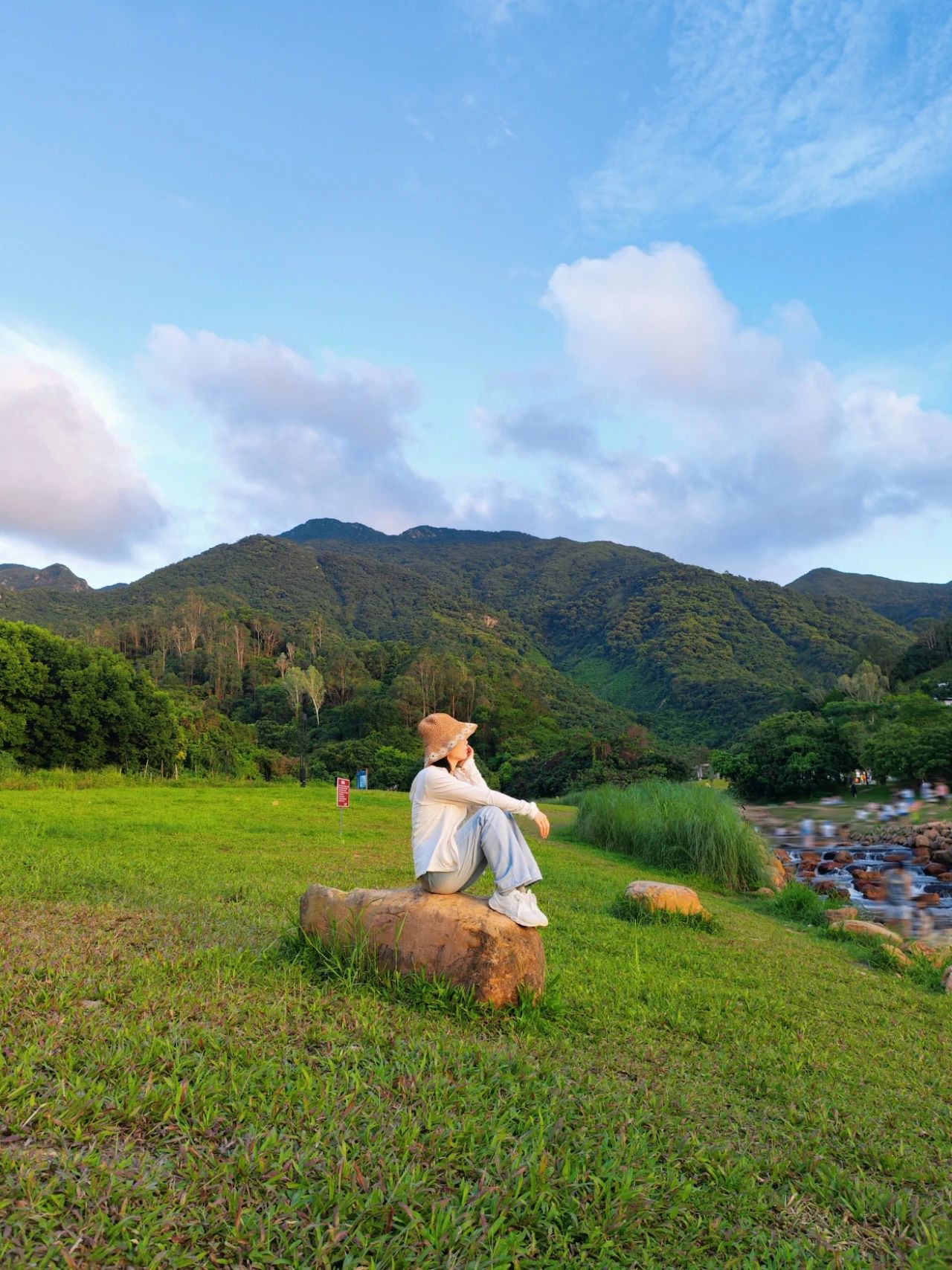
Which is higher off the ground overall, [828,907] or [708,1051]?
[708,1051]

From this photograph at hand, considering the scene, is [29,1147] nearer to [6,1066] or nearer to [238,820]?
[6,1066]

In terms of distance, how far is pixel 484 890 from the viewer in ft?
33.6

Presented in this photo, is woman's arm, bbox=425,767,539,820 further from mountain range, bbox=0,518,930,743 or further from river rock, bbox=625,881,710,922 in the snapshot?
mountain range, bbox=0,518,930,743

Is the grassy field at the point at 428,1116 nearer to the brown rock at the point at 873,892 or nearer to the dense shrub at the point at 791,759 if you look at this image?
the brown rock at the point at 873,892

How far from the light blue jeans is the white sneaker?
0.06m

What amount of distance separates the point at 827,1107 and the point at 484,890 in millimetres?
6835

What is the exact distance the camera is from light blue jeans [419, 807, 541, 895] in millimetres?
4441

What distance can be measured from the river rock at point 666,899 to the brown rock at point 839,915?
3.03 m

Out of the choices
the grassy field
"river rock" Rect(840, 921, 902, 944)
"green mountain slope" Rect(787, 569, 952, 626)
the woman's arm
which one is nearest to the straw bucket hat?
the woman's arm

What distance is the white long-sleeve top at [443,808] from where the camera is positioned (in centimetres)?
460

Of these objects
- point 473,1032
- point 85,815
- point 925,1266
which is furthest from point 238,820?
point 925,1266

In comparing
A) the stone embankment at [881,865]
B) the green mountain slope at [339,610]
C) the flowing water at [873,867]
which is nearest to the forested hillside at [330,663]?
the green mountain slope at [339,610]

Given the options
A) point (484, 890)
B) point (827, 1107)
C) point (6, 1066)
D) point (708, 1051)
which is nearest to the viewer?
point (6, 1066)

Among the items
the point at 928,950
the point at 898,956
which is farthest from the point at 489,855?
the point at 928,950
